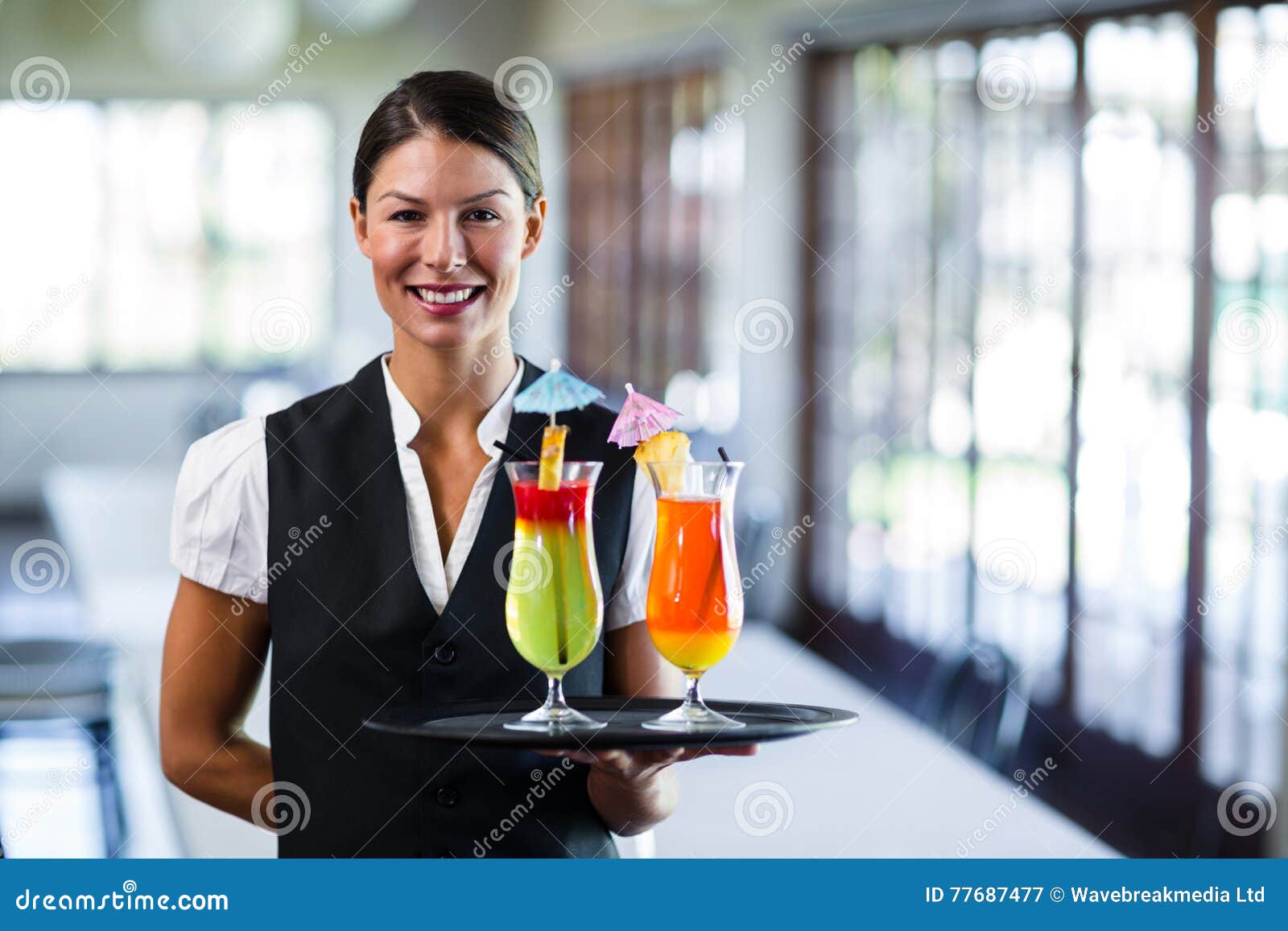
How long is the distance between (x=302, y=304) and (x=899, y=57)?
17.4 ft

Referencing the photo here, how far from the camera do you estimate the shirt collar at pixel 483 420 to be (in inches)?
57.1

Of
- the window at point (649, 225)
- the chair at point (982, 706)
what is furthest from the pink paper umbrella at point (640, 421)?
the window at point (649, 225)

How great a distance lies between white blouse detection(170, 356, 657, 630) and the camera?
138 centimetres

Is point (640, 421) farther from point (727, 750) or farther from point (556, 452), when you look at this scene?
point (727, 750)

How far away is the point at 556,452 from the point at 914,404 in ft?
12.5

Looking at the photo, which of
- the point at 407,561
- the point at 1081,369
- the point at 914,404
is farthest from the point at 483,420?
the point at 914,404

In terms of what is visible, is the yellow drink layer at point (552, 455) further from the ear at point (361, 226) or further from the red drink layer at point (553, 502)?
the ear at point (361, 226)

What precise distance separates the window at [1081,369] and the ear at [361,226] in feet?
7.29

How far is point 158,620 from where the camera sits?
3203 millimetres

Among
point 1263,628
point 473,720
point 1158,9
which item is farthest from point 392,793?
point 1158,9

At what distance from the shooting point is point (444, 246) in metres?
1.28

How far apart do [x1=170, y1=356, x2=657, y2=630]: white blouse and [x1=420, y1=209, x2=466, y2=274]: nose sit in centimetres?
22

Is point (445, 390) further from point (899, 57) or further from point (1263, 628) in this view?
point (899, 57)

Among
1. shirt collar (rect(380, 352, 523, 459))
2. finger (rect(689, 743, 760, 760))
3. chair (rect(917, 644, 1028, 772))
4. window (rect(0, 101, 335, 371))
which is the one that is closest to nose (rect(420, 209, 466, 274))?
shirt collar (rect(380, 352, 523, 459))
